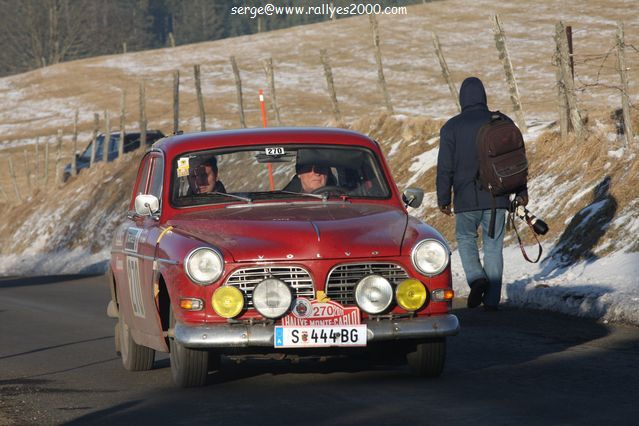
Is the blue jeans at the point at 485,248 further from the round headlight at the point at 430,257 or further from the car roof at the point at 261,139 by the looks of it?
the round headlight at the point at 430,257

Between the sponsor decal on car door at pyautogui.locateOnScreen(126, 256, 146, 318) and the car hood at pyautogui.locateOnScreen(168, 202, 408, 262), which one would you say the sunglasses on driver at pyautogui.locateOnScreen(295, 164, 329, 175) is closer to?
the car hood at pyautogui.locateOnScreen(168, 202, 408, 262)

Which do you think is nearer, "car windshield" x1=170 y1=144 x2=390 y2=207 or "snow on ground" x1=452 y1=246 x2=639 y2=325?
"car windshield" x1=170 y1=144 x2=390 y2=207

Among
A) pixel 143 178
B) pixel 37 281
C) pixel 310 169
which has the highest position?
pixel 310 169

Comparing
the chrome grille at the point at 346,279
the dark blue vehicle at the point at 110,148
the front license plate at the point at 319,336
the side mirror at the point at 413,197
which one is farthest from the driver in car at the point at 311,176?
the dark blue vehicle at the point at 110,148

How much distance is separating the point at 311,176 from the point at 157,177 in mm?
1091

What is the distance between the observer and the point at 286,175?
9750mm

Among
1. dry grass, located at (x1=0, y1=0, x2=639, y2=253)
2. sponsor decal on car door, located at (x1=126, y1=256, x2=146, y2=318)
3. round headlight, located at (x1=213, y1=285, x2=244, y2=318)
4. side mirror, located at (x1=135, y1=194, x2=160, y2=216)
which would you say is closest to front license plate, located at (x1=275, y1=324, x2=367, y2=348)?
round headlight, located at (x1=213, y1=285, x2=244, y2=318)

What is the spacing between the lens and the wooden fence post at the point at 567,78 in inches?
746

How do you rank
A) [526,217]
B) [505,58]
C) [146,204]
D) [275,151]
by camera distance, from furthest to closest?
[505,58] → [526,217] → [275,151] → [146,204]

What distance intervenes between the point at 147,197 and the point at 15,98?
237 feet

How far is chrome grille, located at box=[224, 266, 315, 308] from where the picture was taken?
8219 millimetres

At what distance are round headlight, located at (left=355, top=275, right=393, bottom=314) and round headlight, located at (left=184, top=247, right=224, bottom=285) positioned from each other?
0.79m

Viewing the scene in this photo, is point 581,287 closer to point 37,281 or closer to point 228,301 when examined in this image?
point 228,301

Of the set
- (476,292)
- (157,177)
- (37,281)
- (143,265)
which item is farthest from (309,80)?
(143,265)
